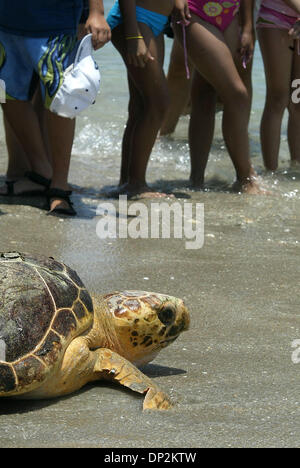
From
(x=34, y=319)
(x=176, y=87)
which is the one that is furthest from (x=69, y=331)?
(x=176, y=87)

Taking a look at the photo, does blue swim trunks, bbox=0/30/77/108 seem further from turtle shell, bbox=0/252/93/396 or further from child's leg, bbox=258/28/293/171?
turtle shell, bbox=0/252/93/396

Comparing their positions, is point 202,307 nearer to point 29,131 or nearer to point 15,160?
point 29,131

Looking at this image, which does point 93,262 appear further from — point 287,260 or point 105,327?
point 105,327

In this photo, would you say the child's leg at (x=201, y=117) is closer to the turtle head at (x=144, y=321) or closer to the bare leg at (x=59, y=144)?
the bare leg at (x=59, y=144)

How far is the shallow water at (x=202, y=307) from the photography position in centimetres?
249

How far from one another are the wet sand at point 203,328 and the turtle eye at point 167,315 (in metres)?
0.19

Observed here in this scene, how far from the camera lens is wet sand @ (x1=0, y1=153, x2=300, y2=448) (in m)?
2.48

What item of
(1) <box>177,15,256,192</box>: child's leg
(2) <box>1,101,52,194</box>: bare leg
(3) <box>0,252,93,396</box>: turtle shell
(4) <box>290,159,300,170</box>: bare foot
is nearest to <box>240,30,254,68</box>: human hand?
(1) <box>177,15,256,192</box>: child's leg

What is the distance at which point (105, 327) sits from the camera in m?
2.87

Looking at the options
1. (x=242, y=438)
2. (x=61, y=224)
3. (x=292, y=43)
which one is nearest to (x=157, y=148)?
(x=292, y=43)

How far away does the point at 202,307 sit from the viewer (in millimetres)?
3688

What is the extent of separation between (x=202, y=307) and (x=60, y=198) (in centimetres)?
171

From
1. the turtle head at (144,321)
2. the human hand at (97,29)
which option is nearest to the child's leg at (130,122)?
the human hand at (97,29)

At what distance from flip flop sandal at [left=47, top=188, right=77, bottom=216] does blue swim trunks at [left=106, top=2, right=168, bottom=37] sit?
1204 mm
